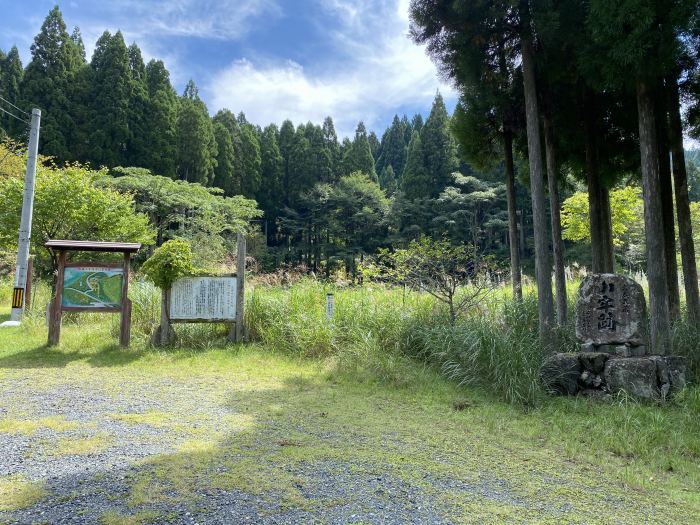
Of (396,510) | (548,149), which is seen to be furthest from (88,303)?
(548,149)

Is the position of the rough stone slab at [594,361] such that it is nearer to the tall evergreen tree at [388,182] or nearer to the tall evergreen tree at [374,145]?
the tall evergreen tree at [388,182]

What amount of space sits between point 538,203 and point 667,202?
197cm

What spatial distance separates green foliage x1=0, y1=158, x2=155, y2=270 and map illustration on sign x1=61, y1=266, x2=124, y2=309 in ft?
15.1

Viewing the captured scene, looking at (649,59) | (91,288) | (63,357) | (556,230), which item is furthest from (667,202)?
(63,357)

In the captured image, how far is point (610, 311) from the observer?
4.86m

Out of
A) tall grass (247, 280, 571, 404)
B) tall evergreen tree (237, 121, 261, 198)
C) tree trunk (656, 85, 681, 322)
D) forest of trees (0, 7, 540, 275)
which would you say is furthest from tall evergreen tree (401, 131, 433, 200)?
tree trunk (656, 85, 681, 322)

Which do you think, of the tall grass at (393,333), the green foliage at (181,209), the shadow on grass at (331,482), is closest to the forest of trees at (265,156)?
the green foliage at (181,209)

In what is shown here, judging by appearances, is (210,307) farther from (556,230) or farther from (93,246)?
(556,230)

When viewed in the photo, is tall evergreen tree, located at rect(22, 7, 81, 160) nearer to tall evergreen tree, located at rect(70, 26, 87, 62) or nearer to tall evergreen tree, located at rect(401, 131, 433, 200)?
tall evergreen tree, located at rect(70, 26, 87, 62)

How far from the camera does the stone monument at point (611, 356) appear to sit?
4266 millimetres

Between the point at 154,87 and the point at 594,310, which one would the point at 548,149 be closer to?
the point at 594,310

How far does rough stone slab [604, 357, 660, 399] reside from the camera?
13.9ft

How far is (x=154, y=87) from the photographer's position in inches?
977

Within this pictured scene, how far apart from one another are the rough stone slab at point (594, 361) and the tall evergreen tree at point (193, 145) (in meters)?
22.2
